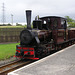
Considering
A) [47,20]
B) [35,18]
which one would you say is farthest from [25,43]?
[47,20]

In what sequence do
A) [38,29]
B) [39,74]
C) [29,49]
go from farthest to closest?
[38,29] < [29,49] < [39,74]

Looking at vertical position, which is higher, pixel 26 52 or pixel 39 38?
pixel 39 38

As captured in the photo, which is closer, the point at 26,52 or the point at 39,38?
the point at 26,52

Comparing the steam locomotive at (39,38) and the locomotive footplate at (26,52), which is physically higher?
the steam locomotive at (39,38)

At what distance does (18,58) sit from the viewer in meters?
9.19

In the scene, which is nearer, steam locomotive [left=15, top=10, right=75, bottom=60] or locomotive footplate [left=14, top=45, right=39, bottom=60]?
locomotive footplate [left=14, top=45, right=39, bottom=60]

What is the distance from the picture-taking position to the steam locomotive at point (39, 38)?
810 centimetres

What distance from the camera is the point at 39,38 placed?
8617mm

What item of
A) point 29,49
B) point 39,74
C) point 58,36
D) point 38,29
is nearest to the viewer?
point 39,74

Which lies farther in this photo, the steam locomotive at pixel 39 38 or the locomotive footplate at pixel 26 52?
the steam locomotive at pixel 39 38

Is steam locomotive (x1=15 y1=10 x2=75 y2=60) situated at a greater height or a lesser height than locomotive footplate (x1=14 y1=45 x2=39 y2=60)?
greater

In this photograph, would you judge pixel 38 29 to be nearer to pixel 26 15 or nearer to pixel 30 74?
pixel 26 15

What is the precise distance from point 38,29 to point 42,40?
3.00 feet

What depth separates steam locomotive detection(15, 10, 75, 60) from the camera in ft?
26.6
